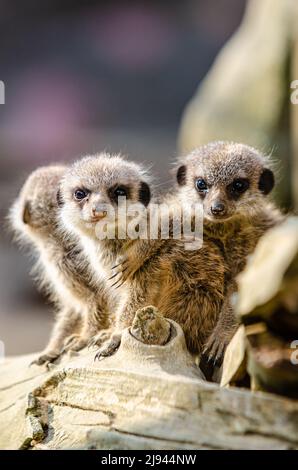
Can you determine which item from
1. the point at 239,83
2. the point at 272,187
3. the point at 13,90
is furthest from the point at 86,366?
the point at 13,90

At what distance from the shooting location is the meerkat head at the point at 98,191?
2977 millimetres

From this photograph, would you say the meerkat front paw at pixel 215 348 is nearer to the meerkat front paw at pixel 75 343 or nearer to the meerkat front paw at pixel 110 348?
the meerkat front paw at pixel 110 348

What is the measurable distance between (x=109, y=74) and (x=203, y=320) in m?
7.74

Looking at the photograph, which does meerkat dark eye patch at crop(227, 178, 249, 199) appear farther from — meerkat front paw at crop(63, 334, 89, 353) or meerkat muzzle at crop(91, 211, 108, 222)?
meerkat front paw at crop(63, 334, 89, 353)

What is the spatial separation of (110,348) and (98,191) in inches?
26.2

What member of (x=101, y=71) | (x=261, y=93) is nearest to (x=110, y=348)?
(x=261, y=93)

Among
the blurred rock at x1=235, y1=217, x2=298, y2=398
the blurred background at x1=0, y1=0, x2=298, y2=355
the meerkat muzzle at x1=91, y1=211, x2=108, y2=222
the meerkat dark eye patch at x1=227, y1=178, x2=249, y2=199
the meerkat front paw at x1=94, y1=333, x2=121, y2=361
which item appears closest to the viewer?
the blurred rock at x1=235, y1=217, x2=298, y2=398

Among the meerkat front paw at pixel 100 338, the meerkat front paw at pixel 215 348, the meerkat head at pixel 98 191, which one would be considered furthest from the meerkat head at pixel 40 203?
the meerkat front paw at pixel 215 348

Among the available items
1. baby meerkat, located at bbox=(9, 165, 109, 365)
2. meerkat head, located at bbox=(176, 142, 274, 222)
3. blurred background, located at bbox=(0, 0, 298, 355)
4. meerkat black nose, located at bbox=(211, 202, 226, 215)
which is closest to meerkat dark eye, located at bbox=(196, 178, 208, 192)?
meerkat head, located at bbox=(176, 142, 274, 222)

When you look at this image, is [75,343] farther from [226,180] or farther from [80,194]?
[226,180]

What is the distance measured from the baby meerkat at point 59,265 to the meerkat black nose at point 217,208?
0.59 metres

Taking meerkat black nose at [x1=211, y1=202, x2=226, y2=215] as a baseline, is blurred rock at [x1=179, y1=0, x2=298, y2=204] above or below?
above

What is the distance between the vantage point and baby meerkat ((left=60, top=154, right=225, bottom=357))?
2.95 metres

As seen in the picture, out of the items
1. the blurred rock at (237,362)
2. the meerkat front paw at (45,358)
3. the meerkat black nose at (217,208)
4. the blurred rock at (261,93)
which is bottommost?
the meerkat front paw at (45,358)
